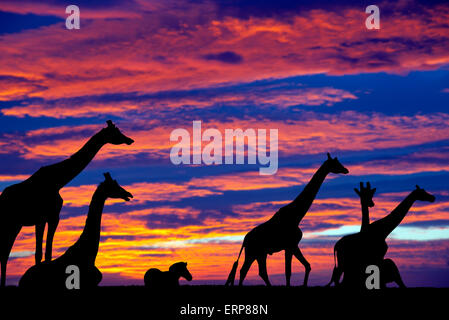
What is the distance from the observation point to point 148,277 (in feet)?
85.8

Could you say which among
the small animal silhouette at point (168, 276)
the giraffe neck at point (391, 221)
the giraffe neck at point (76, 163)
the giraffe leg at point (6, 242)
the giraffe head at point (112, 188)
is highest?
the giraffe neck at point (76, 163)

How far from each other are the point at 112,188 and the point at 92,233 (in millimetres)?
1526

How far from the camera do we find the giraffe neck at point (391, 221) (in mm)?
24516

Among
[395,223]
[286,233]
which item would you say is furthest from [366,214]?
[286,233]

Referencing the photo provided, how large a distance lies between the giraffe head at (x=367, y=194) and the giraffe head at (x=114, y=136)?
8.39 meters

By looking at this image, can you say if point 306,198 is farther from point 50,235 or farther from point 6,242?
point 6,242

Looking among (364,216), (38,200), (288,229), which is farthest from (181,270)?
(364,216)

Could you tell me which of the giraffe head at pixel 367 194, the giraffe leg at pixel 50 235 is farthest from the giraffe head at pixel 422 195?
the giraffe leg at pixel 50 235

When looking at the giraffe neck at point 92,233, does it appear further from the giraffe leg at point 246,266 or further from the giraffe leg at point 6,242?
the giraffe leg at point 246,266

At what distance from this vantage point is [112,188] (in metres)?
21.7

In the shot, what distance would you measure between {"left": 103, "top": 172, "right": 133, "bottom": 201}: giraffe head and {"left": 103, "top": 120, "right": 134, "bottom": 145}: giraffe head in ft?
8.72
